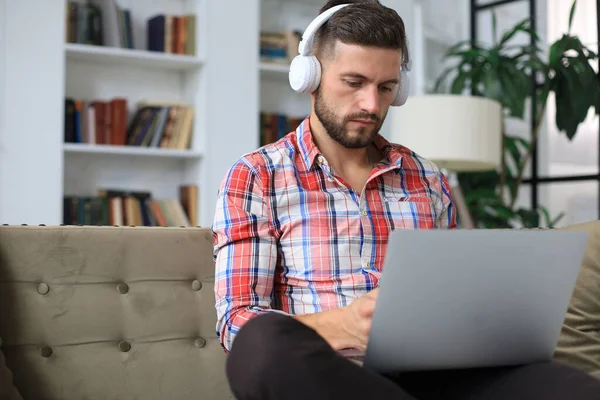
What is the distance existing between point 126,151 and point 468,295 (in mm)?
2876

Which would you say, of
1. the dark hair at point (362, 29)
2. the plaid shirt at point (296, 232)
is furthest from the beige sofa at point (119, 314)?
the dark hair at point (362, 29)

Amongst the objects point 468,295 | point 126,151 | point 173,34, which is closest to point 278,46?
point 173,34

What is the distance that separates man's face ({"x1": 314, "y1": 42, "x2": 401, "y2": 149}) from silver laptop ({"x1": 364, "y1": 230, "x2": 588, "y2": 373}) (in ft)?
1.72

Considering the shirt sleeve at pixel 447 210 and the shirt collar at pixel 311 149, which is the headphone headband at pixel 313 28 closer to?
the shirt collar at pixel 311 149

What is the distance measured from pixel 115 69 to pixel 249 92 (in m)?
0.67

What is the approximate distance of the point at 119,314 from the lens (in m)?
1.62

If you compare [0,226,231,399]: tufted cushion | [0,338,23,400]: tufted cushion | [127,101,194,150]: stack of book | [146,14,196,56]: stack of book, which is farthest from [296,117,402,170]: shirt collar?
[146,14,196,56]: stack of book

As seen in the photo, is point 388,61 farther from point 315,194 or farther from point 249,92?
point 249,92

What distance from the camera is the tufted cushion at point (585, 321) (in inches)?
66.6

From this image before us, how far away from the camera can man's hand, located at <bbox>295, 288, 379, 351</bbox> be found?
3.66 ft

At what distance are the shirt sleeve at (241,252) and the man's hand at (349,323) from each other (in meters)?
0.13

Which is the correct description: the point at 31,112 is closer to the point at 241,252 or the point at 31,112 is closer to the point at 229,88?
the point at 229,88

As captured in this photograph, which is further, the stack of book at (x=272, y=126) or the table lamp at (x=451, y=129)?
the stack of book at (x=272, y=126)

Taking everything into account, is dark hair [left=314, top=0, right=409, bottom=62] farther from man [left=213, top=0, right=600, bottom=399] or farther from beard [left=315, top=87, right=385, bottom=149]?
beard [left=315, top=87, right=385, bottom=149]
